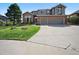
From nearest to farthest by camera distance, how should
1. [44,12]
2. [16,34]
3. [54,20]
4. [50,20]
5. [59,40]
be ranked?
1. [59,40]
2. [16,34]
3. [54,20]
4. [50,20]
5. [44,12]

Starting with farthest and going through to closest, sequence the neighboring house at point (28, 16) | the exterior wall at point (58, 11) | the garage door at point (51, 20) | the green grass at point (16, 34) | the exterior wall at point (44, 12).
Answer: the exterior wall at point (44, 12), the exterior wall at point (58, 11), the neighboring house at point (28, 16), the garage door at point (51, 20), the green grass at point (16, 34)

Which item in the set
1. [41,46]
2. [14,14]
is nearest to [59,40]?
[41,46]

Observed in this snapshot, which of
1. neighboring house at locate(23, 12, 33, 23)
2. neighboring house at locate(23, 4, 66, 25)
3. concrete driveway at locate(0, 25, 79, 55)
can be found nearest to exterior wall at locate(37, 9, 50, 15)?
neighboring house at locate(23, 4, 66, 25)

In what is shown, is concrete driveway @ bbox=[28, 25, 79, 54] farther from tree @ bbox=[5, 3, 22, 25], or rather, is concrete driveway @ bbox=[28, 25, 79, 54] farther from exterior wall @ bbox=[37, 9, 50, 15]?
exterior wall @ bbox=[37, 9, 50, 15]

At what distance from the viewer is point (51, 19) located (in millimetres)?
28234

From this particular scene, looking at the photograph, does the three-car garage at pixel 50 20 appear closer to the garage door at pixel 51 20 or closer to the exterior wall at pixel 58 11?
the garage door at pixel 51 20

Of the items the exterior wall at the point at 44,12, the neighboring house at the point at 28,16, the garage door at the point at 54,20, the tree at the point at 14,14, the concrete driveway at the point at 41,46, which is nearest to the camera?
the concrete driveway at the point at 41,46

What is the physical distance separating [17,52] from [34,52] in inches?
22.7

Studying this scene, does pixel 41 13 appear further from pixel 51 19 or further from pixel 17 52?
pixel 17 52

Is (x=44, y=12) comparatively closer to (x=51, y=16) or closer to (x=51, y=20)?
(x=51, y=16)

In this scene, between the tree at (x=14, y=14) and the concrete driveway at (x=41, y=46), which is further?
the tree at (x=14, y=14)

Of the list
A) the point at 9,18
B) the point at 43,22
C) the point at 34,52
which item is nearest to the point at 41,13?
the point at 43,22

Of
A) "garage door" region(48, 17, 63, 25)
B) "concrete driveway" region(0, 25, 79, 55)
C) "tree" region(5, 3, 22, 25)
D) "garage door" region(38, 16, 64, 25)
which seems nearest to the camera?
"concrete driveway" region(0, 25, 79, 55)

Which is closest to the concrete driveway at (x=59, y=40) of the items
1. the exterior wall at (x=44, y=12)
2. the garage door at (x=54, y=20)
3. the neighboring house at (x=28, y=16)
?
the garage door at (x=54, y=20)
